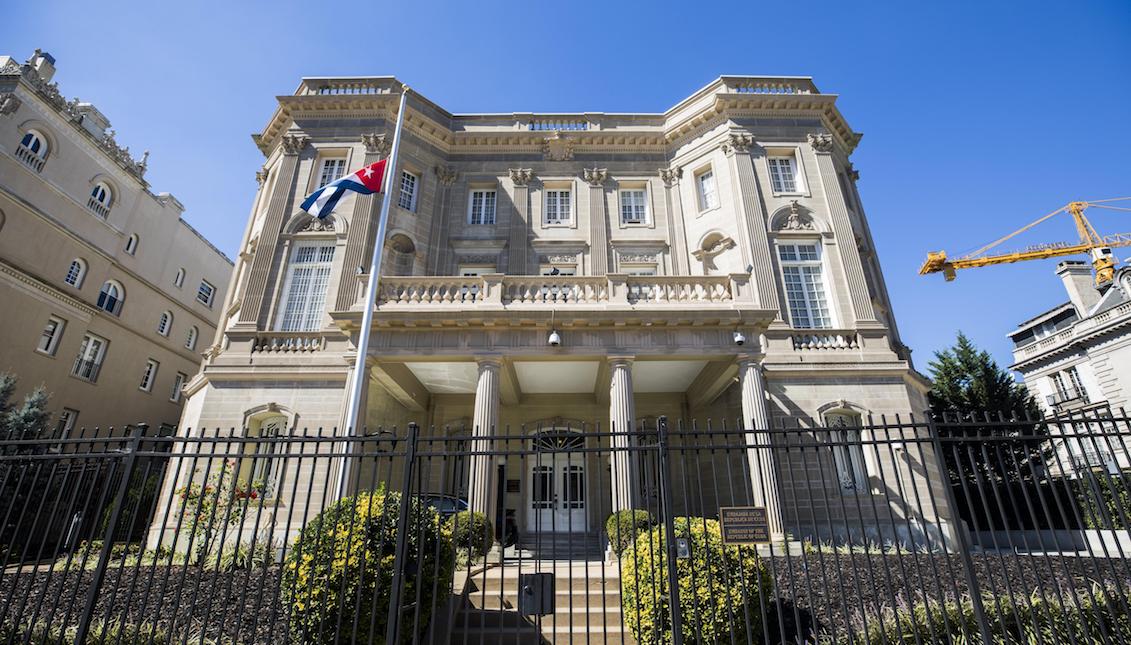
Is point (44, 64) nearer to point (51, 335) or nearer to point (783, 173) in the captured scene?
point (51, 335)

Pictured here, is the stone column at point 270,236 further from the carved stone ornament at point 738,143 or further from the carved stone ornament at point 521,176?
the carved stone ornament at point 738,143

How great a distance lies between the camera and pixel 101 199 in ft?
89.0

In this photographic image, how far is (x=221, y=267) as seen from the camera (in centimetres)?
3531

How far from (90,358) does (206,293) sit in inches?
362

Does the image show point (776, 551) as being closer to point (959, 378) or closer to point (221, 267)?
point (959, 378)

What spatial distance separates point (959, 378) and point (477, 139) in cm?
2597

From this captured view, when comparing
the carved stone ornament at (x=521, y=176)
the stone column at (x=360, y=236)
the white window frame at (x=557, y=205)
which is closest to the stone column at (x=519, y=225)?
the carved stone ornament at (x=521, y=176)

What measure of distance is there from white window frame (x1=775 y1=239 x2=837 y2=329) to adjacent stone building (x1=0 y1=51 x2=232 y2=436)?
25443 millimetres

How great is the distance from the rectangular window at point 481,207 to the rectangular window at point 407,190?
230cm

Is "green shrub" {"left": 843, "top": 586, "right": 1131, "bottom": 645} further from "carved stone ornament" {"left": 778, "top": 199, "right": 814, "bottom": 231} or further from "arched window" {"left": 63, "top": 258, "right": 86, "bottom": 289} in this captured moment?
"arched window" {"left": 63, "top": 258, "right": 86, "bottom": 289}

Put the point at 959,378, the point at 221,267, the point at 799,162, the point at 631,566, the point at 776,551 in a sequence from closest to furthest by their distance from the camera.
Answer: the point at 631,566
the point at 776,551
the point at 799,162
the point at 959,378
the point at 221,267

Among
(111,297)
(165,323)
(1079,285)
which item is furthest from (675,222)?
(1079,285)

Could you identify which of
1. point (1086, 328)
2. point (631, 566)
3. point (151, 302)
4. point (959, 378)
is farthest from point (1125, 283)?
point (151, 302)

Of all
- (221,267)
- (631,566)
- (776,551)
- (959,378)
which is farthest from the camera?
(221,267)
